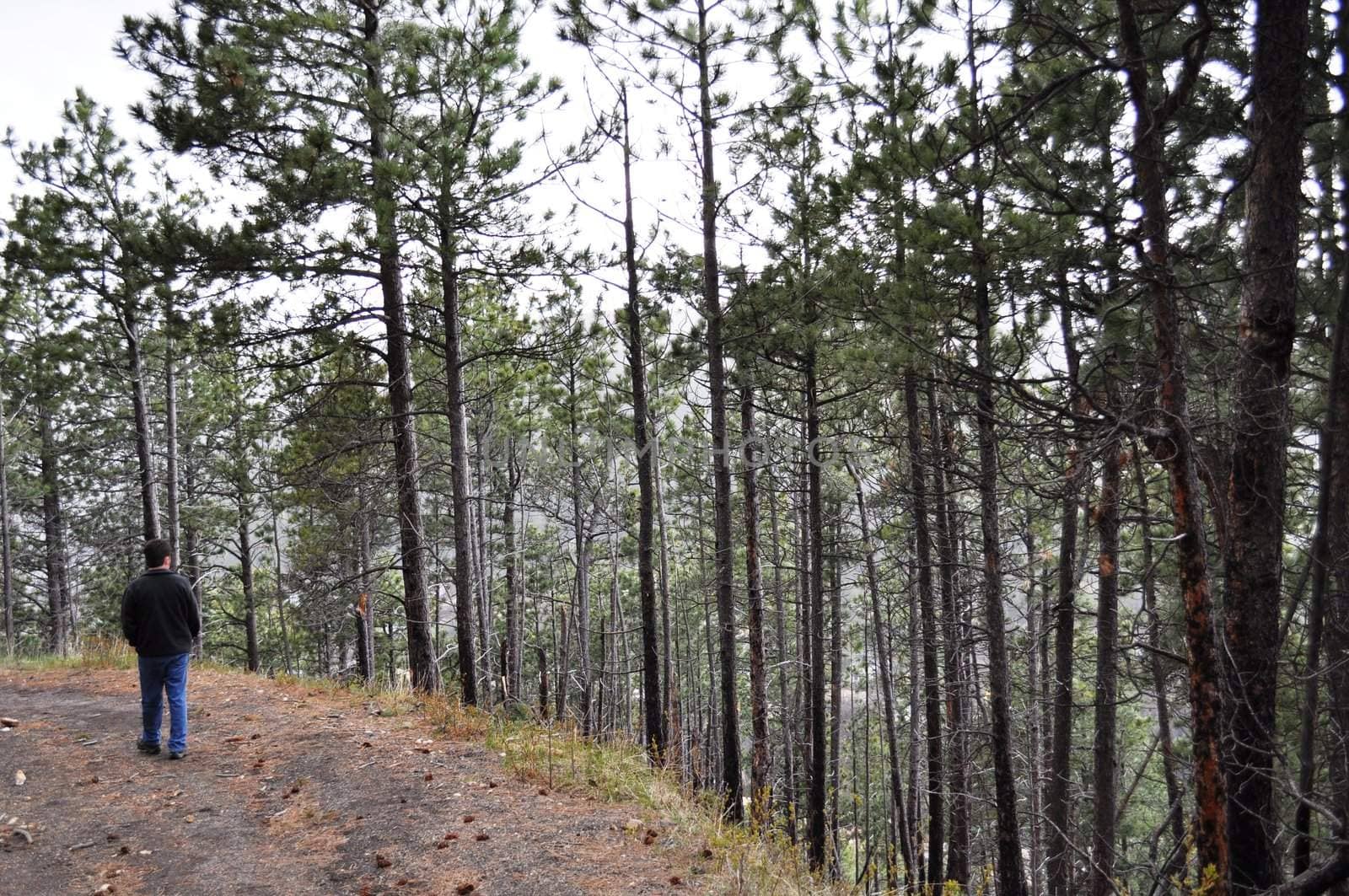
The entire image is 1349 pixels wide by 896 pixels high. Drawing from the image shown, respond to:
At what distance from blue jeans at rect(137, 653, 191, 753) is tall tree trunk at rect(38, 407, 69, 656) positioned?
1722 centimetres

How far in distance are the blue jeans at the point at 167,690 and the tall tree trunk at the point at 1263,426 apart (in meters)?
7.14

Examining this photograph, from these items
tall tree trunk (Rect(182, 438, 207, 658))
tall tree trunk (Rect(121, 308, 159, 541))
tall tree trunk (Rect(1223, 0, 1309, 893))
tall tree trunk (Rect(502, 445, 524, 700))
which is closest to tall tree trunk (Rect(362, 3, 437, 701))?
tall tree trunk (Rect(1223, 0, 1309, 893))

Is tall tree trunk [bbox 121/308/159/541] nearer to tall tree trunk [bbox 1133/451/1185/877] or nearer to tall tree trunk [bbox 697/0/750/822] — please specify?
tall tree trunk [bbox 697/0/750/822]

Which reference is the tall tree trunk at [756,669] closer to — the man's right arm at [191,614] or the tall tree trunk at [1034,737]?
the tall tree trunk at [1034,737]

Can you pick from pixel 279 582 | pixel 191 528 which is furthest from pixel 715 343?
pixel 191 528

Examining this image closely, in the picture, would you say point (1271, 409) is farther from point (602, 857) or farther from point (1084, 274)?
point (602, 857)

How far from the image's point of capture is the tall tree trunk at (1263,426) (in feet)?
14.3

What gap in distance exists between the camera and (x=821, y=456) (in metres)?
13.3

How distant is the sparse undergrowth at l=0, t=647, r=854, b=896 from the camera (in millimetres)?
4410

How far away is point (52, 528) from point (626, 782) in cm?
2578

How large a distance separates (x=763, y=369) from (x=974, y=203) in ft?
15.0

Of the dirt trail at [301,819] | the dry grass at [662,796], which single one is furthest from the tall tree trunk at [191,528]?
the dry grass at [662,796]

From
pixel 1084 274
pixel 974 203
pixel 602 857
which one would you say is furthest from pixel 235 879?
pixel 974 203

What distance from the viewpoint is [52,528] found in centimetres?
2372
